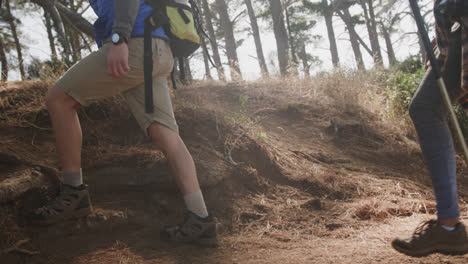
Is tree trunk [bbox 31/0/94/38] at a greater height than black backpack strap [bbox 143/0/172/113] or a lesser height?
greater

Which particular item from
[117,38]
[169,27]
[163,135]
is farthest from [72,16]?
[163,135]

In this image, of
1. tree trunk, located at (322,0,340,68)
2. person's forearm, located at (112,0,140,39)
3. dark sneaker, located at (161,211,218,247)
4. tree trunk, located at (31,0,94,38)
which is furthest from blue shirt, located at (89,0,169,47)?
→ tree trunk, located at (322,0,340,68)

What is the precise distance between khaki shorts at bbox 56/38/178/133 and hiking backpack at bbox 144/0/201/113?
5 centimetres

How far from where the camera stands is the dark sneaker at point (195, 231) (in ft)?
6.31

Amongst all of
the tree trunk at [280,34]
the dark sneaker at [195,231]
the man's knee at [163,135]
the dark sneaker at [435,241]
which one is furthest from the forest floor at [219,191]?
the tree trunk at [280,34]

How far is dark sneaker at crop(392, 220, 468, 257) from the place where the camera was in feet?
4.52

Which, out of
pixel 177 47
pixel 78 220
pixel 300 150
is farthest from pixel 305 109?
pixel 78 220

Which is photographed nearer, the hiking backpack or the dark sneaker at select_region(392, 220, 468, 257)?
the dark sneaker at select_region(392, 220, 468, 257)

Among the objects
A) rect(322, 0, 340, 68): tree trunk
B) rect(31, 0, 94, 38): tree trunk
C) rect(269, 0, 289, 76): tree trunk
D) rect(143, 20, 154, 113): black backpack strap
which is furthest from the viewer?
rect(322, 0, 340, 68): tree trunk

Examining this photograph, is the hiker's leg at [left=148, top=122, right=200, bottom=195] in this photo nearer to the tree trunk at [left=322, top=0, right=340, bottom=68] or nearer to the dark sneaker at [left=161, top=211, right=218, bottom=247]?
the dark sneaker at [left=161, top=211, right=218, bottom=247]

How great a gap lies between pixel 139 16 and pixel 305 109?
4.19 m

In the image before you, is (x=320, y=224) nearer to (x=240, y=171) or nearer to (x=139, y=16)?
→ (x=240, y=171)

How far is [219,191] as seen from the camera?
2684mm

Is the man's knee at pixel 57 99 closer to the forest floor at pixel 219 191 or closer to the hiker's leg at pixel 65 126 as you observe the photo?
the hiker's leg at pixel 65 126
